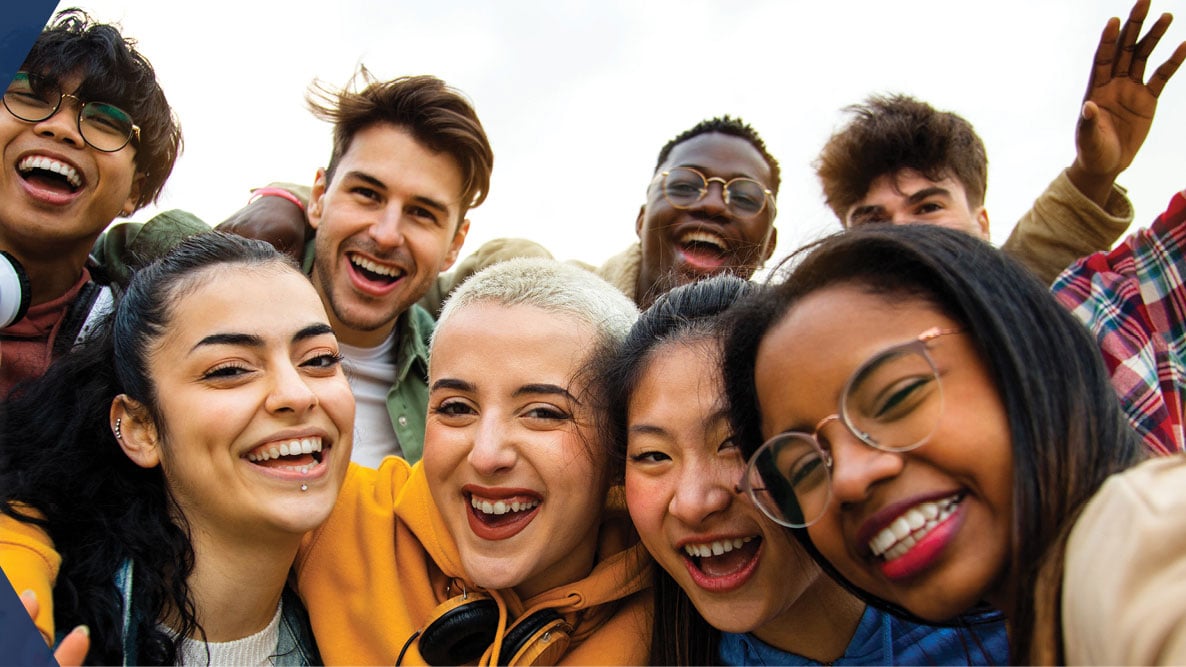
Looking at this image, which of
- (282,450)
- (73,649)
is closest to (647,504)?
(282,450)

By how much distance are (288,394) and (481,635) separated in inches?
39.1

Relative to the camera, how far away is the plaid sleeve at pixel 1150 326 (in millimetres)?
3031

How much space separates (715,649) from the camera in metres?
2.74

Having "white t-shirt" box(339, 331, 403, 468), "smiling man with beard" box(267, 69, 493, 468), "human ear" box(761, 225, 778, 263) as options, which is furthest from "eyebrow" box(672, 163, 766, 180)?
"white t-shirt" box(339, 331, 403, 468)

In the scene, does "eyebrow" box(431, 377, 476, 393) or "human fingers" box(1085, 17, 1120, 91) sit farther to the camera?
"human fingers" box(1085, 17, 1120, 91)

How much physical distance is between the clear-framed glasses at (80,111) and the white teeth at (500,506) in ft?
7.63

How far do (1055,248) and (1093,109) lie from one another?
78 cm

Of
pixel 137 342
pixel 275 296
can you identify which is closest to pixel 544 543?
pixel 275 296

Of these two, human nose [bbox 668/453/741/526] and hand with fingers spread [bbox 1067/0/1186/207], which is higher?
hand with fingers spread [bbox 1067/0/1186/207]

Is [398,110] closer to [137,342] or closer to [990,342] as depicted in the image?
[137,342]

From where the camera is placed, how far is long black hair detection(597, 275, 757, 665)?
2703 millimetres

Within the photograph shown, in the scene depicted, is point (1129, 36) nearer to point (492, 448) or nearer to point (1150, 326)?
point (1150, 326)

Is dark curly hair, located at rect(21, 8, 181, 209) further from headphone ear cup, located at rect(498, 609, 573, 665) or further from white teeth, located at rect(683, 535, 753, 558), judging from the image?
white teeth, located at rect(683, 535, 753, 558)

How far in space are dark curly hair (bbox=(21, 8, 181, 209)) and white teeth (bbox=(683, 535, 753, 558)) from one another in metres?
3.09
